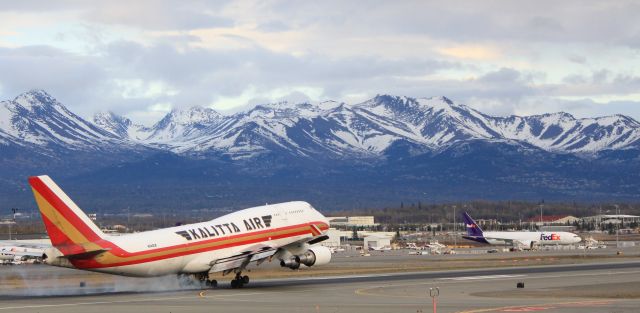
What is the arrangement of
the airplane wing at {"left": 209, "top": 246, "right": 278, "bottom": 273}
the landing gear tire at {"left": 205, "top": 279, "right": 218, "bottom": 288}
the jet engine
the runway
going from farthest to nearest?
the jet engine < the landing gear tire at {"left": 205, "top": 279, "right": 218, "bottom": 288} < the airplane wing at {"left": 209, "top": 246, "right": 278, "bottom": 273} < the runway

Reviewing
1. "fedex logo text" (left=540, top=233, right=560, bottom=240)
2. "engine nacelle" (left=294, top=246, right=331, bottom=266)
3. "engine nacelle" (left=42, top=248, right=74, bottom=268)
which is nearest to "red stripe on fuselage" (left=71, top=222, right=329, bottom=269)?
"engine nacelle" (left=42, top=248, right=74, bottom=268)

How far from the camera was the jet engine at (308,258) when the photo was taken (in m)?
83.4

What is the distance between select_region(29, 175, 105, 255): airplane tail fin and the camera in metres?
72.1

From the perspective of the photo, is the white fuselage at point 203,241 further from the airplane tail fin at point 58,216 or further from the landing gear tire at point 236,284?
the landing gear tire at point 236,284

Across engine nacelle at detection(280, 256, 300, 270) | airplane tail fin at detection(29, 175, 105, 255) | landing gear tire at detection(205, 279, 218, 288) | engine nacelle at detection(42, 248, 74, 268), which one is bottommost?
landing gear tire at detection(205, 279, 218, 288)

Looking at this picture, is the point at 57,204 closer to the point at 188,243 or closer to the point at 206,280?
the point at 188,243

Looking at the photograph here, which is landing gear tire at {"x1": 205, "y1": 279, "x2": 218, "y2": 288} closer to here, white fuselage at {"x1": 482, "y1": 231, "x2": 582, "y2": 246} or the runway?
the runway

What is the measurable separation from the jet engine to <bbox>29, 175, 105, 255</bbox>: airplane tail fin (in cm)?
1621

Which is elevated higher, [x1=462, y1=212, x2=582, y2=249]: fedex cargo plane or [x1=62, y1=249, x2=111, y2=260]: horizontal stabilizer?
[x1=462, y1=212, x2=582, y2=249]: fedex cargo plane

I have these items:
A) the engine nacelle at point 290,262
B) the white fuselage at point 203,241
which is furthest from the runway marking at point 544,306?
the white fuselage at point 203,241

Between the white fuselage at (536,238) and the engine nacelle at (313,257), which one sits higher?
the white fuselage at (536,238)

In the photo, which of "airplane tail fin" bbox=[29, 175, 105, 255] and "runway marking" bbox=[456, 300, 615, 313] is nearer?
"runway marking" bbox=[456, 300, 615, 313]

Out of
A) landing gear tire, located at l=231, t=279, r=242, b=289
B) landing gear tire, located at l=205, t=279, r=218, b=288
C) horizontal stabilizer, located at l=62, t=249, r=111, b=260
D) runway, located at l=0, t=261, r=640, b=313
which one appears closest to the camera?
runway, located at l=0, t=261, r=640, b=313

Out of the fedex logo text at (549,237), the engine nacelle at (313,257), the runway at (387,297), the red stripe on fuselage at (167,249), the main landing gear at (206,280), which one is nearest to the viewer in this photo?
the runway at (387,297)
